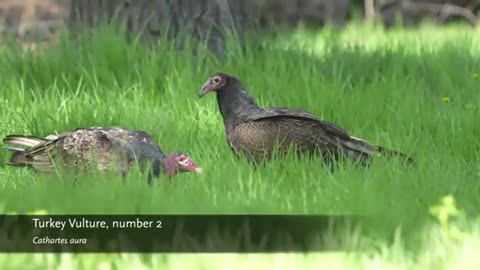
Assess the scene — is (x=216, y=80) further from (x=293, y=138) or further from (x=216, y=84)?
(x=293, y=138)

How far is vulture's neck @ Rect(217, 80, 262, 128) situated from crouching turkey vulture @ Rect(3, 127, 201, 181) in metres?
0.48

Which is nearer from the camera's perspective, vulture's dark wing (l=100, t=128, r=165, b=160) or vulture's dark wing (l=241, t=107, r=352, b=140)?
vulture's dark wing (l=100, t=128, r=165, b=160)

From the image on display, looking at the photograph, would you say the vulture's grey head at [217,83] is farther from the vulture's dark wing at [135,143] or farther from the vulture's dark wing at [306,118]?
the vulture's dark wing at [135,143]

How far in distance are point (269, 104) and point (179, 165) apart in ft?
5.25

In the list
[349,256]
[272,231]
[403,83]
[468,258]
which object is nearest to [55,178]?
[272,231]

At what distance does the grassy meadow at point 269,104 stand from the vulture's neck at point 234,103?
154 millimetres

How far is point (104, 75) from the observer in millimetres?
5938

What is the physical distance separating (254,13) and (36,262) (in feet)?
13.3

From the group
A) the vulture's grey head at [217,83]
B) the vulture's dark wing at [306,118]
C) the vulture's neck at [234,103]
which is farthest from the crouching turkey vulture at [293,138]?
the vulture's grey head at [217,83]

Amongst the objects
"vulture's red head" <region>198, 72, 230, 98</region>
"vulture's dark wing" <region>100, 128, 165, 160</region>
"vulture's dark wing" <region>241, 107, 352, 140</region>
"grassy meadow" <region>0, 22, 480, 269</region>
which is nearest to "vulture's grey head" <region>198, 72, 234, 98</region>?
"vulture's red head" <region>198, 72, 230, 98</region>

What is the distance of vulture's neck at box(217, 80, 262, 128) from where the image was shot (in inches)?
183

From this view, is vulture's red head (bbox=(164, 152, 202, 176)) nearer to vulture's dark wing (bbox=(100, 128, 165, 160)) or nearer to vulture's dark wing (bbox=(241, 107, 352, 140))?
vulture's dark wing (bbox=(100, 128, 165, 160))

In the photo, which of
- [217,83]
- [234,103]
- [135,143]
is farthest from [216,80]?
[135,143]

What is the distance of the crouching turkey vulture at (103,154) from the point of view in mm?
4082
